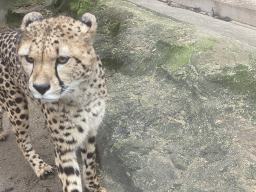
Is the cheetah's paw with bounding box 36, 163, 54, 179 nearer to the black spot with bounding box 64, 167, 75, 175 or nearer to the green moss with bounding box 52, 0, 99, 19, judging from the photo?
the black spot with bounding box 64, 167, 75, 175

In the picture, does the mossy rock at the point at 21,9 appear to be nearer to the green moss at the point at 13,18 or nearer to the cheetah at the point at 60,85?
the green moss at the point at 13,18

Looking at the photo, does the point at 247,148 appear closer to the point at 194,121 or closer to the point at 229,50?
the point at 194,121

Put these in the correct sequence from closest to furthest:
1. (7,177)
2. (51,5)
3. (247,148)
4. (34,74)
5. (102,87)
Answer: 1. (34,74)
2. (102,87)
3. (247,148)
4. (7,177)
5. (51,5)

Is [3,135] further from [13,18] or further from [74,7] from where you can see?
[13,18]

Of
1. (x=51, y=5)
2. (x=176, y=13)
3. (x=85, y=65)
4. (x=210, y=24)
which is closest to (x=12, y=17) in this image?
(x=51, y=5)

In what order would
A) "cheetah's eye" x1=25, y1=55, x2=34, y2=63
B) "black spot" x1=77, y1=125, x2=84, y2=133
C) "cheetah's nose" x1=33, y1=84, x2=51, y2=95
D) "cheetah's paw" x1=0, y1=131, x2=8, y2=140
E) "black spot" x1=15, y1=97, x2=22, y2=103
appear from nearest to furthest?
"cheetah's nose" x1=33, y1=84, x2=51, y2=95
"cheetah's eye" x1=25, y1=55, x2=34, y2=63
"black spot" x1=77, y1=125, x2=84, y2=133
"black spot" x1=15, y1=97, x2=22, y2=103
"cheetah's paw" x1=0, y1=131, x2=8, y2=140

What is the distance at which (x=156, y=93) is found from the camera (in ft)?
11.4

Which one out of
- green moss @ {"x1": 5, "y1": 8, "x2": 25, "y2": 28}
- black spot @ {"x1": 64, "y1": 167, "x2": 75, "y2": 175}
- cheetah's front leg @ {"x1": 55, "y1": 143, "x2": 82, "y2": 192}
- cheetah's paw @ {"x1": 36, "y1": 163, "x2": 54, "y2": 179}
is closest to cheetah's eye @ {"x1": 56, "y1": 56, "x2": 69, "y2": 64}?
cheetah's front leg @ {"x1": 55, "y1": 143, "x2": 82, "y2": 192}

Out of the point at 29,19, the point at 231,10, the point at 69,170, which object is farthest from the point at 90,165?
the point at 231,10

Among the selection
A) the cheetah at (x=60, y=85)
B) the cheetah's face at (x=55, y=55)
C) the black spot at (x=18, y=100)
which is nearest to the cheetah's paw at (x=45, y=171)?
the cheetah at (x=60, y=85)

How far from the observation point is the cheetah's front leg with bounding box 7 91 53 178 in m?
2.97

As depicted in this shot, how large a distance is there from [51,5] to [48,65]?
15.6ft

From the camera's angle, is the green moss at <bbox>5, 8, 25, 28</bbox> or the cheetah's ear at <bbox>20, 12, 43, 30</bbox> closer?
the cheetah's ear at <bbox>20, 12, 43, 30</bbox>

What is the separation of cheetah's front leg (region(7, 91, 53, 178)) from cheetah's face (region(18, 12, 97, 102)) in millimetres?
1041
